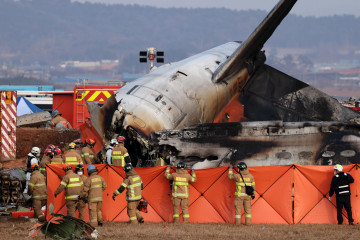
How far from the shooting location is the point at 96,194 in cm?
1883

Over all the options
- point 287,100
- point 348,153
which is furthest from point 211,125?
point 287,100

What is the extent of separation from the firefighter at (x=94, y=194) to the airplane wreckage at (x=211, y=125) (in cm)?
337

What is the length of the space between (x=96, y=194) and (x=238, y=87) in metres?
11.4

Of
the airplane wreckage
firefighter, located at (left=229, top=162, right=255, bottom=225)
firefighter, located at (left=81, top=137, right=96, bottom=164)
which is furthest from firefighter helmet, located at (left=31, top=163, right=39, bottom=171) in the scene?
firefighter, located at (left=229, top=162, right=255, bottom=225)

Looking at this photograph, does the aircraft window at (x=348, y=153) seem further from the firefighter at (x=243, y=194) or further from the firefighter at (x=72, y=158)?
the firefighter at (x=72, y=158)

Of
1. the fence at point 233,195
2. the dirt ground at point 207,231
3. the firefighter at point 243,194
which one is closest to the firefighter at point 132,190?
the dirt ground at point 207,231

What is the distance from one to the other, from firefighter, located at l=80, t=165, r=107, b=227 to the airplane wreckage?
337cm

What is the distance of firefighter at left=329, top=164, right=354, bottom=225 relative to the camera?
60.8 feet

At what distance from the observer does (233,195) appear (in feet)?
63.3

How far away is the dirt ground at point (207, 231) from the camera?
16.8 metres

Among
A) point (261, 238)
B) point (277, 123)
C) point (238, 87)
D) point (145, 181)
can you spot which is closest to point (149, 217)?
point (145, 181)

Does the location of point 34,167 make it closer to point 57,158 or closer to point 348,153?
point 57,158

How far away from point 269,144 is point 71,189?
697 centimetres

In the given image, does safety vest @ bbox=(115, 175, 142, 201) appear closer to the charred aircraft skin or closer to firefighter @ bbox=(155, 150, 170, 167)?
firefighter @ bbox=(155, 150, 170, 167)
